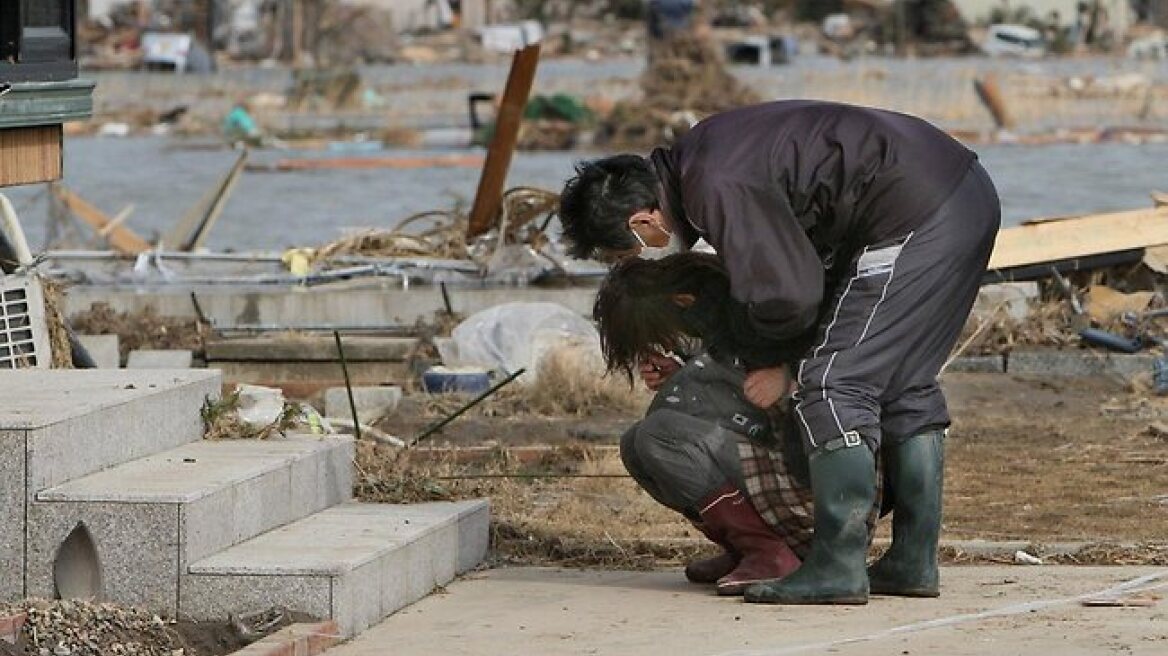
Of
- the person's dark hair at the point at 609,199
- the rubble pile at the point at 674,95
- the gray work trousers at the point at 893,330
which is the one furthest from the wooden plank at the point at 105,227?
the rubble pile at the point at 674,95

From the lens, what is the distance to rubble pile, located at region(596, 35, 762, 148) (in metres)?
44.8

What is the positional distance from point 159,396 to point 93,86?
2.98 m

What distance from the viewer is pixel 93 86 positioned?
10.2 m

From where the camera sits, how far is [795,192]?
6.83 meters

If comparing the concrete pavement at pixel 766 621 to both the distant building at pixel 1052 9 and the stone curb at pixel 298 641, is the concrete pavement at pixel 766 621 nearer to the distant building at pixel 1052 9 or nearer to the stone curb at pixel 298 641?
Answer: the stone curb at pixel 298 641

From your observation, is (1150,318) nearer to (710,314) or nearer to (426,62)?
(710,314)

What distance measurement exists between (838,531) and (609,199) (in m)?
1.10

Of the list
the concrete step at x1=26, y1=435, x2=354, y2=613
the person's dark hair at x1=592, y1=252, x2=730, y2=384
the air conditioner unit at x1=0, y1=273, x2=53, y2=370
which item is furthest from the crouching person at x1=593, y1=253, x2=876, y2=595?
the air conditioner unit at x1=0, y1=273, x2=53, y2=370

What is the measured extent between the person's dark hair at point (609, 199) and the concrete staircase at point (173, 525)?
99 cm

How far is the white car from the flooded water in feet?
134

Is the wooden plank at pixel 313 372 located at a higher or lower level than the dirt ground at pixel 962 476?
lower

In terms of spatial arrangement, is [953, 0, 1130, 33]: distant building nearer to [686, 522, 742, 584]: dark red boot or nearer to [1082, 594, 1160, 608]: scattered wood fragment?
[686, 522, 742, 584]: dark red boot

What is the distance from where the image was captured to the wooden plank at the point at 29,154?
954 cm

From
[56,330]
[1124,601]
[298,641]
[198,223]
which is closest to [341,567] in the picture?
[298,641]
